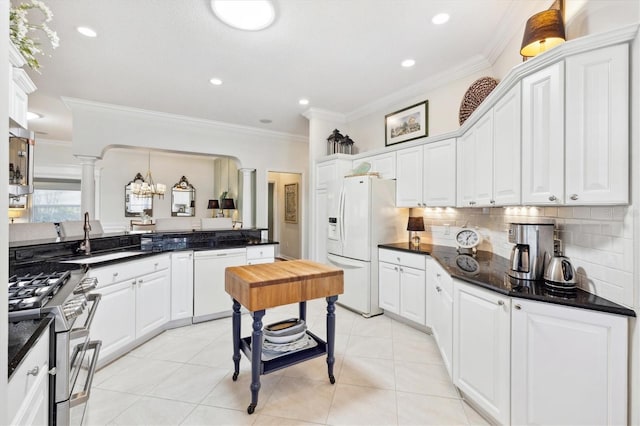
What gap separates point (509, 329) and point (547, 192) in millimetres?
802

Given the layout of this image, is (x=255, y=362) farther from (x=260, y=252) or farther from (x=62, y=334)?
(x=260, y=252)

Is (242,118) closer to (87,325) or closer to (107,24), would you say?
(107,24)

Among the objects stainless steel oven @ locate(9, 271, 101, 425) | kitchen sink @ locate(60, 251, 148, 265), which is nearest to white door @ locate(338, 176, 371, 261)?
kitchen sink @ locate(60, 251, 148, 265)

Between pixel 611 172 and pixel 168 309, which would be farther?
pixel 168 309

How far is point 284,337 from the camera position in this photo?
2.14 m

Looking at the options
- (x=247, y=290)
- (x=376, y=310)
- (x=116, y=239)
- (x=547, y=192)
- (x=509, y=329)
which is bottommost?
(x=376, y=310)

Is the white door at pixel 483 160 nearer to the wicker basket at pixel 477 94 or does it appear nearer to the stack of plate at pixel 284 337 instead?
the wicker basket at pixel 477 94

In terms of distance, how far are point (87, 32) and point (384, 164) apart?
11.1 ft

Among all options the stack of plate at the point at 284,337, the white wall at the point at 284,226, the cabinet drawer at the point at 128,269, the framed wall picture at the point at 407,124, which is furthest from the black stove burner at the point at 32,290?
the white wall at the point at 284,226

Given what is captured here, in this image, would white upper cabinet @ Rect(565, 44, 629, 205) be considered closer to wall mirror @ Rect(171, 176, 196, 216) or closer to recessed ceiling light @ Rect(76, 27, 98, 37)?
recessed ceiling light @ Rect(76, 27, 98, 37)

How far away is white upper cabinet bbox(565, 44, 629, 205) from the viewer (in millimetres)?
1327

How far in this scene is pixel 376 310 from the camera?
11.8ft

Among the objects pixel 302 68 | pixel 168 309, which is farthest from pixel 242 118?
pixel 168 309

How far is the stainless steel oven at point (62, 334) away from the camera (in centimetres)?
115
